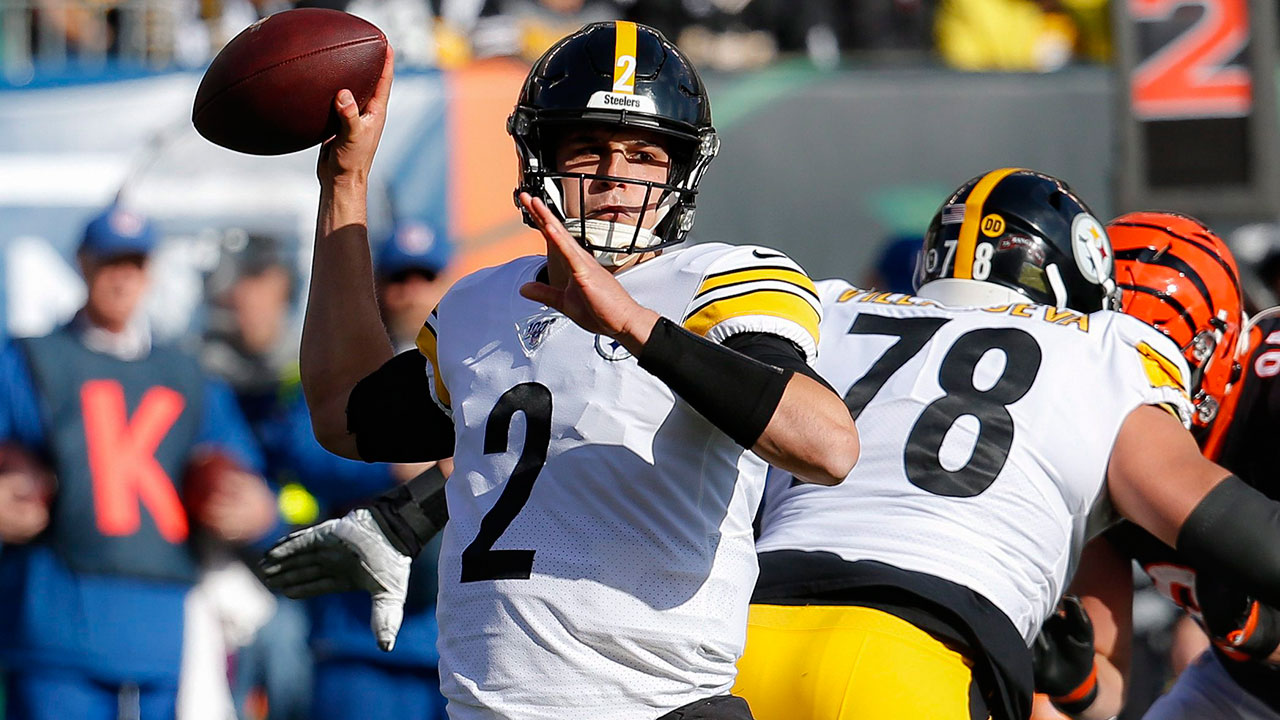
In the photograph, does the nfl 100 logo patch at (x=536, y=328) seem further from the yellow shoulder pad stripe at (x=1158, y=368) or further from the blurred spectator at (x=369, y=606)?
the blurred spectator at (x=369, y=606)

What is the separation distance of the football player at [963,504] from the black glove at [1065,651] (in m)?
0.37

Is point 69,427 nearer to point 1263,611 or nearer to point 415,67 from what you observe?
point 415,67

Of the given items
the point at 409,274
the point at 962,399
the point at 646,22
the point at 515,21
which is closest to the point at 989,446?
the point at 962,399

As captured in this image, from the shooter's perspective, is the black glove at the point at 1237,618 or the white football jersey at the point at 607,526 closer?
the white football jersey at the point at 607,526

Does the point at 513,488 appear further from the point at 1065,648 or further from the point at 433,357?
the point at 1065,648

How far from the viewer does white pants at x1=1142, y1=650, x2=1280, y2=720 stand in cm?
412

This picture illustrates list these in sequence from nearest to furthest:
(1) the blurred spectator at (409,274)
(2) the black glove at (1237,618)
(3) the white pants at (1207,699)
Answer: (2) the black glove at (1237,618)
(3) the white pants at (1207,699)
(1) the blurred spectator at (409,274)

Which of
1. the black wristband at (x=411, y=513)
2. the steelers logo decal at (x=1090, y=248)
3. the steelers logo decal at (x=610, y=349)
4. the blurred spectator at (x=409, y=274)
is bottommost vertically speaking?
the blurred spectator at (x=409, y=274)

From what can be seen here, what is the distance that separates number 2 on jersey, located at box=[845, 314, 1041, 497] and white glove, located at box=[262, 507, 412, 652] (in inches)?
36.3

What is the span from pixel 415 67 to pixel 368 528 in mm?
4537

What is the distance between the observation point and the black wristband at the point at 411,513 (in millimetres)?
3162

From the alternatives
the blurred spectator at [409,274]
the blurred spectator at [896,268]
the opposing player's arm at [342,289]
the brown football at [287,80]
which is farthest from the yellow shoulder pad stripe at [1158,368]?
the blurred spectator at [896,268]

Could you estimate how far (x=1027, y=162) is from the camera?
7789mm

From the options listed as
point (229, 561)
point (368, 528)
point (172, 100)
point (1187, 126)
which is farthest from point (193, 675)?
point (1187, 126)
